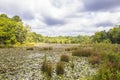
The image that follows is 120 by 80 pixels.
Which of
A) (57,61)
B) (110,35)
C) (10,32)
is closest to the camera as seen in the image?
(57,61)

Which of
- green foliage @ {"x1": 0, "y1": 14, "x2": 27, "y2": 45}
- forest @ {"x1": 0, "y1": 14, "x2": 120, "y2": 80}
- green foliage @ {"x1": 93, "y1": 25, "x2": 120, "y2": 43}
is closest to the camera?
forest @ {"x1": 0, "y1": 14, "x2": 120, "y2": 80}

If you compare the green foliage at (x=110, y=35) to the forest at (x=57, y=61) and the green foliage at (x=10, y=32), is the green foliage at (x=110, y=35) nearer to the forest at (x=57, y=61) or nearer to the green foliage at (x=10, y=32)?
the forest at (x=57, y=61)

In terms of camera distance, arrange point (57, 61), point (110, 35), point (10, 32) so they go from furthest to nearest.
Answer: point (110, 35) → point (10, 32) → point (57, 61)

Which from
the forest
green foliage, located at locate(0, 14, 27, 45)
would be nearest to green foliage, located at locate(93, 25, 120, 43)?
the forest

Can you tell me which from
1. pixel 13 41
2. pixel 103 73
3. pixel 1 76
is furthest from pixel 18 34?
pixel 103 73

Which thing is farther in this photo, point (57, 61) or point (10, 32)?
point (10, 32)

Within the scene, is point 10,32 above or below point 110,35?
above

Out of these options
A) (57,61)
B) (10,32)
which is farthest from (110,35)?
(57,61)

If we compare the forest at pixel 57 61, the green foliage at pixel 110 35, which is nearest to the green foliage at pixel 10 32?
the forest at pixel 57 61

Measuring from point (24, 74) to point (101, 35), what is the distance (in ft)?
262

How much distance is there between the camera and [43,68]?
17.6m

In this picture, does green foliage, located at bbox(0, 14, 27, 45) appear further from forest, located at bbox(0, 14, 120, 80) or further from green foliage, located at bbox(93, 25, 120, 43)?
green foliage, located at bbox(93, 25, 120, 43)

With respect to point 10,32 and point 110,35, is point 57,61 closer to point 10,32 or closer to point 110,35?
point 10,32

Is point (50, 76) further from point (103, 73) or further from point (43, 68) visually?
point (103, 73)
